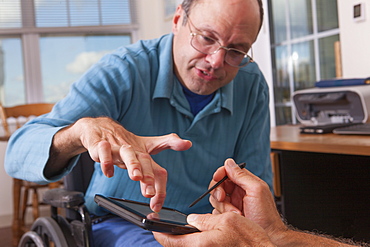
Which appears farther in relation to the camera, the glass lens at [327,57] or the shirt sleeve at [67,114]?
the glass lens at [327,57]

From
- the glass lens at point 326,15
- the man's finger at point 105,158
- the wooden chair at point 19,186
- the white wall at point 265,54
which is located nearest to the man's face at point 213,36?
the man's finger at point 105,158

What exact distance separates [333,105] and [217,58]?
1.02m

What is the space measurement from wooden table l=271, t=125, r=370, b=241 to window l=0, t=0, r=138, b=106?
3.05m

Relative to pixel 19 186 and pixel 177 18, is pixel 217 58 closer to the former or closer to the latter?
pixel 177 18

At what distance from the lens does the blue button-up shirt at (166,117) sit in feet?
4.12

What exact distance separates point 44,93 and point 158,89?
3408 mm

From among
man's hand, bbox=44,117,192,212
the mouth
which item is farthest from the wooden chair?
man's hand, bbox=44,117,192,212

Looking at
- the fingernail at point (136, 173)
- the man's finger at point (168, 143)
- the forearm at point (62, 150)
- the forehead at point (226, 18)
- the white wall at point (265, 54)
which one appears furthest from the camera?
the white wall at point (265, 54)

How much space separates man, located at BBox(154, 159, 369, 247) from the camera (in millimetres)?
824

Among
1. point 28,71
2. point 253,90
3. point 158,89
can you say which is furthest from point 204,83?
point 28,71

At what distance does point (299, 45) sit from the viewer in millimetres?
3197

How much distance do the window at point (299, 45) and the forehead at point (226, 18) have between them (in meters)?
1.60

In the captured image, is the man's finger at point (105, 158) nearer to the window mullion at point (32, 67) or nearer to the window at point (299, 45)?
the window at point (299, 45)

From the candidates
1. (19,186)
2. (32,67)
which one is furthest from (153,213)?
(32,67)
